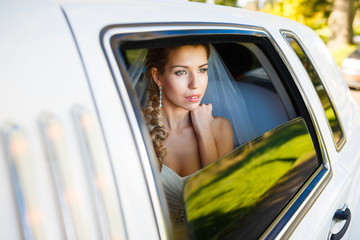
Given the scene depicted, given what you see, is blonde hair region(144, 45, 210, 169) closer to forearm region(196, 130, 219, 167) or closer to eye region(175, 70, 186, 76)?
eye region(175, 70, 186, 76)

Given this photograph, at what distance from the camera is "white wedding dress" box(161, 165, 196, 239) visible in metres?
0.92

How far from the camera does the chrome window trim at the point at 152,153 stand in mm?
774

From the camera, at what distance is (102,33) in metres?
0.80

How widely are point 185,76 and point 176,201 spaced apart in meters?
0.77

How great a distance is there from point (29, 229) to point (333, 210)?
1261mm

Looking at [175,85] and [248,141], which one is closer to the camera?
[248,141]

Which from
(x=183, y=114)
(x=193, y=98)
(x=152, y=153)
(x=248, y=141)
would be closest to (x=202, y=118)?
(x=183, y=114)

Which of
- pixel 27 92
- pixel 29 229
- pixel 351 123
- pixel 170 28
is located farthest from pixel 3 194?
pixel 351 123

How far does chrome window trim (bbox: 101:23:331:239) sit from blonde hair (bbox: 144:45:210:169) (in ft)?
1.56

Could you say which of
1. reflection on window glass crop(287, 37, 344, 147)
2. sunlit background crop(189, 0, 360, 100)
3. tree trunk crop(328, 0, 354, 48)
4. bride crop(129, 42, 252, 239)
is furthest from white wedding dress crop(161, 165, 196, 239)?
tree trunk crop(328, 0, 354, 48)

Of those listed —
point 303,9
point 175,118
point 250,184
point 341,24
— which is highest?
point 303,9

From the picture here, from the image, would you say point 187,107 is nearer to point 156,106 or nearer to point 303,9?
point 156,106

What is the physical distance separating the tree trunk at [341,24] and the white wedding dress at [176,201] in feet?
55.7

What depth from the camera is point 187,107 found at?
1785 millimetres
